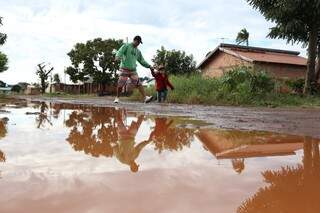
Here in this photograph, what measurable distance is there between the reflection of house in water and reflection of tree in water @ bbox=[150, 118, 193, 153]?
16cm

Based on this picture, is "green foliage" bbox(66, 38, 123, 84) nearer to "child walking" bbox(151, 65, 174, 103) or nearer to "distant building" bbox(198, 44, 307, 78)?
"distant building" bbox(198, 44, 307, 78)

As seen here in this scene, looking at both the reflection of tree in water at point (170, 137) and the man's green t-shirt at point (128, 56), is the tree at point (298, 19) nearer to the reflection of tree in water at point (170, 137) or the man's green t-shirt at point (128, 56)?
the man's green t-shirt at point (128, 56)

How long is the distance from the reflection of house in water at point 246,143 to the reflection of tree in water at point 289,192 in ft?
1.95

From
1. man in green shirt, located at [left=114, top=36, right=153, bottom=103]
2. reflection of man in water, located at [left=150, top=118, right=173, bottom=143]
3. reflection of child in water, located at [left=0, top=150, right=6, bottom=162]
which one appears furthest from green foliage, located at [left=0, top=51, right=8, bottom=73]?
reflection of child in water, located at [left=0, top=150, right=6, bottom=162]

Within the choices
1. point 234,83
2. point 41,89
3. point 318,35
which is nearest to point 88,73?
point 41,89

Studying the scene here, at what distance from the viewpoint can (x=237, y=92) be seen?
1542 centimetres

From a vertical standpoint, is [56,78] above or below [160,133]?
above

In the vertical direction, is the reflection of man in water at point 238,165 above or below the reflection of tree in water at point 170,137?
above

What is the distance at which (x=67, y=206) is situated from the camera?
6.59ft

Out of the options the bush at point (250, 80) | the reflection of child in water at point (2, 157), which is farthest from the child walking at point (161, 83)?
the reflection of child in water at point (2, 157)

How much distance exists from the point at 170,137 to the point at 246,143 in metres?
0.83

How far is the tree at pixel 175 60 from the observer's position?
1821 inches

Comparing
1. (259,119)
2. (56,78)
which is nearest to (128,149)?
(259,119)

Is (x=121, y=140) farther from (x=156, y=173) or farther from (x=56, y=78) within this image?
(x=56, y=78)
